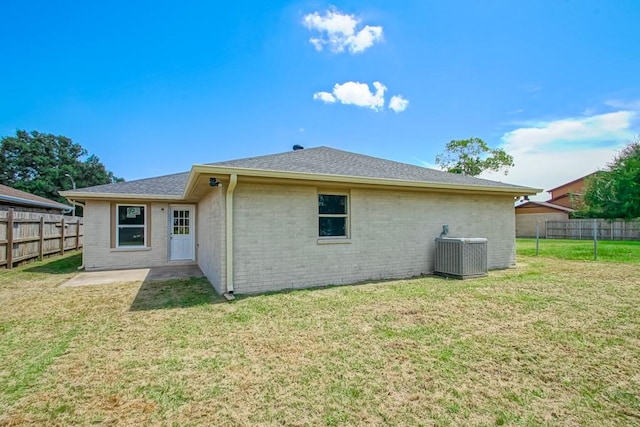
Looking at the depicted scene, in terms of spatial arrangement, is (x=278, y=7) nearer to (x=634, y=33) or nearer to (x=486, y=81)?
(x=486, y=81)

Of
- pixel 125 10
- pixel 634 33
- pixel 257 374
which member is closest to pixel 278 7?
pixel 125 10

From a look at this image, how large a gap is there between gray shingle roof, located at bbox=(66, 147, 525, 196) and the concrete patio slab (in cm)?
250

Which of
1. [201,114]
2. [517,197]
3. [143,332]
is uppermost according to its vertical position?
[201,114]

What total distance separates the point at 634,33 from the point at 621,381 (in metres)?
11.0

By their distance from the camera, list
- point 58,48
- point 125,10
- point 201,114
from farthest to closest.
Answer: point 201,114, point 58,48, point 125,10

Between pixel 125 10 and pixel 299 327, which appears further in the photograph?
pixel 125 10

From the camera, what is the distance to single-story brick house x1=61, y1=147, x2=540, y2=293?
19.9 ft

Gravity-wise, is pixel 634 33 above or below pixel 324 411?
above

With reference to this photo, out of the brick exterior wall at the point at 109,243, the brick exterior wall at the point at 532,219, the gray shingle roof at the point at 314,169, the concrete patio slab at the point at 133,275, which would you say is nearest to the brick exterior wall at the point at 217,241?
the gray shingle roof at the point at 314,169

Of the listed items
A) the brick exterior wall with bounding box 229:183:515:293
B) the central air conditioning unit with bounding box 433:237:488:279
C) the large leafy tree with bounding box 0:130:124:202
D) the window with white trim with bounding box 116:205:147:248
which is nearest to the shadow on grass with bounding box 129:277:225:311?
the brick exterior wall with bounding box 229:183:515:293

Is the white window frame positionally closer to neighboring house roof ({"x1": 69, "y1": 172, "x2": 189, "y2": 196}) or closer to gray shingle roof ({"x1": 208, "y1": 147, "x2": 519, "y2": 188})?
gray shingle roof ({"x1": 208, "y1": 147, "x2": 519, "y2": 188})

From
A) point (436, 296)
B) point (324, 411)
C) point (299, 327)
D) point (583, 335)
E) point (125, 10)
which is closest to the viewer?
point (324, 411)

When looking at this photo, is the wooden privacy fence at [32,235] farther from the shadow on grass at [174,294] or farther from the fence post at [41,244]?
the shadow on grass at [174,294]

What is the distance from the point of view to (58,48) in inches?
395
